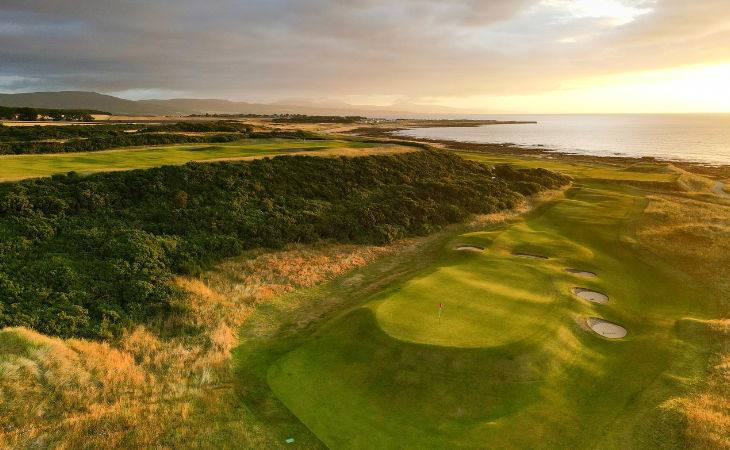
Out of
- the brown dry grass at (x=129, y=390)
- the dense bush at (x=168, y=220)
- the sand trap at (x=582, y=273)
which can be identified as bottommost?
the brown dry grass at (x=129, y=390)

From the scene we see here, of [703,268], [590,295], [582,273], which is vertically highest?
[703,268]

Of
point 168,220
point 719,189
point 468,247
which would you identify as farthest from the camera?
point 719,189

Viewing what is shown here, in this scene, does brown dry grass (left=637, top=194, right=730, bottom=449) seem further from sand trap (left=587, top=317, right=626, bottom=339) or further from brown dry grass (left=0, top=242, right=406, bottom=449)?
brown dry grass (left=0, top=242, right=406, bottom=449)

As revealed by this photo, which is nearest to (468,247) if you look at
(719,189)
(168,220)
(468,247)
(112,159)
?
(468,247)

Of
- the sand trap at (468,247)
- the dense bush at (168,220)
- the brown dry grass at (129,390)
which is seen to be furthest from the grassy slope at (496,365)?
the dense bush at (168,220)

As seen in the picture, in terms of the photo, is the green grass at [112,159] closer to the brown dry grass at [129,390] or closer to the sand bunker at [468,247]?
the brown dry grass at [129,390]

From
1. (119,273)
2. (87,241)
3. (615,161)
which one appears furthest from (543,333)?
(615,161)

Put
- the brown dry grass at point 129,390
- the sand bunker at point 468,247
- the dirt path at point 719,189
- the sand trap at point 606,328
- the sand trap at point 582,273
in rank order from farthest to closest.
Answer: the dirt path at point 719,189 → the sand bunker at point 468,247 → the sand trap at point 582,273 → the sand trap at point 606,328 → the brown dry grass at point 129,390

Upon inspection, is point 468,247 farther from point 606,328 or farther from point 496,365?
point 496,365
